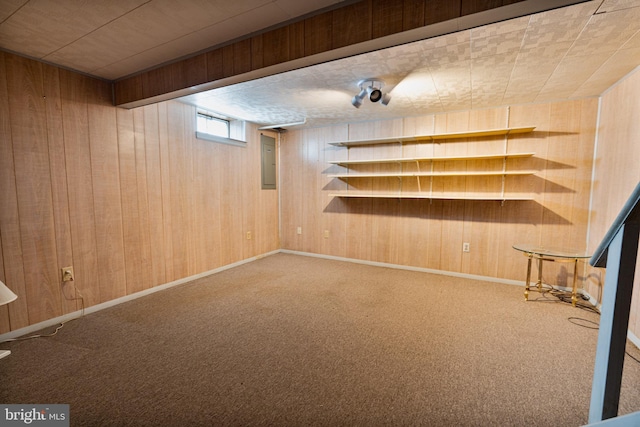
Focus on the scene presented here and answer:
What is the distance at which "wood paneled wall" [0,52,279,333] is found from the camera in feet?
7.30

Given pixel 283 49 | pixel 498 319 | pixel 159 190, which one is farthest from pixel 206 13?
pixel 498 319

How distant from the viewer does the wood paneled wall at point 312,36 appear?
137cm

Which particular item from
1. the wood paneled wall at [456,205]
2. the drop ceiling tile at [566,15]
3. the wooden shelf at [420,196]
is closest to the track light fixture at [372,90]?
the drop ceiling tile at [566,15]

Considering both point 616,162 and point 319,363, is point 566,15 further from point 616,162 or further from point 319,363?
point 319,363

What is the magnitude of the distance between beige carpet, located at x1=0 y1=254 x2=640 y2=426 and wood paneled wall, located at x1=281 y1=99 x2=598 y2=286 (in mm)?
813

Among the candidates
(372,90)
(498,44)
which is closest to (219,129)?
(372,90)

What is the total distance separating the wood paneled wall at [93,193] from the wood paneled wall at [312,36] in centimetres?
Result: 81

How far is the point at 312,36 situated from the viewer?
1.67 m

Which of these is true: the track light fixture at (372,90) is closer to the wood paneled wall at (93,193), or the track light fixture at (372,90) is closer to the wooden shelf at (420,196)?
the wooden shelf at (420,196)

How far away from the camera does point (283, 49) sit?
5.83ft

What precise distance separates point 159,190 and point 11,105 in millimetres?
1337

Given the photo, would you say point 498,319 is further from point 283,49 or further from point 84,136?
point 84,136

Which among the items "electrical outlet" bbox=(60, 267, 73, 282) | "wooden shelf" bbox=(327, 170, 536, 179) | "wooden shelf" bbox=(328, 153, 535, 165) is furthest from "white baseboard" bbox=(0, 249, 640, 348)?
"wooden shelf" bbox=(328, 153, 535, 165)

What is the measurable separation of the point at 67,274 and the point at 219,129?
8.38 feet
